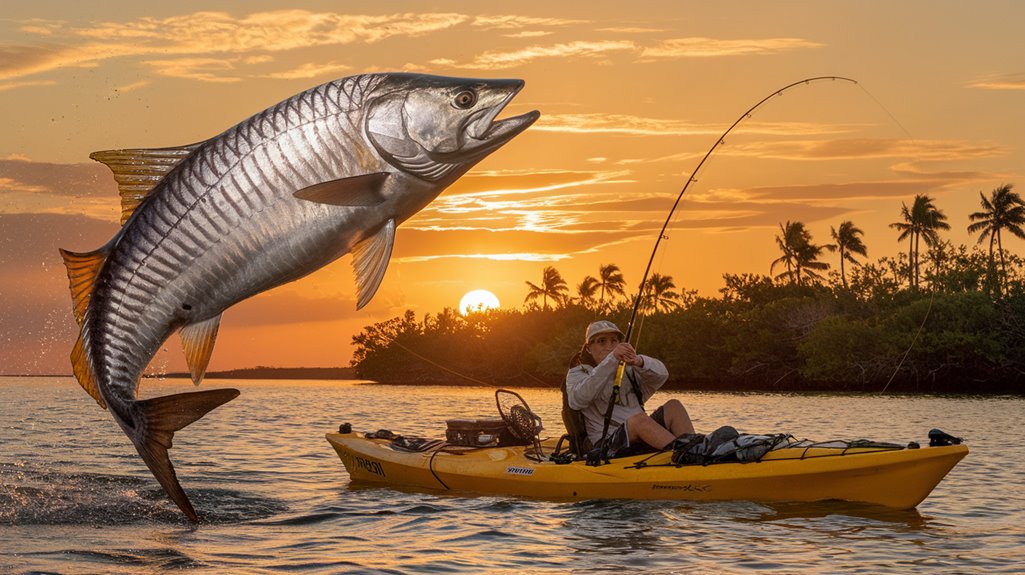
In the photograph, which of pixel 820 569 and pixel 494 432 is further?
pixel 494 432

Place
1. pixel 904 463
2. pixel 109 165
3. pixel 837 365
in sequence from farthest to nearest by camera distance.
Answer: pixel 837 365, pixel 904 463, pixel 109 165

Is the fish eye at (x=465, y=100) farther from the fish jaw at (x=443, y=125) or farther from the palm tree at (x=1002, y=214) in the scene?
the palm tree at (x=1002, y=214)

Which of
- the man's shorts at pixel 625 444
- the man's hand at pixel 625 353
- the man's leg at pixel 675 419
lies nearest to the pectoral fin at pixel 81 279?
the man's hand at pixel 625 353

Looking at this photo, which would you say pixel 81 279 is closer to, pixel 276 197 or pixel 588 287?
pixel 276 197

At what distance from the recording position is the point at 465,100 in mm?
2451

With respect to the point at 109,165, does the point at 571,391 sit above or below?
below

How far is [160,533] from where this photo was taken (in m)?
10.5

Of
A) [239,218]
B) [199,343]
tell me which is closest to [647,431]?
[199,343]

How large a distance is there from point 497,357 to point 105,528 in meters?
77.9

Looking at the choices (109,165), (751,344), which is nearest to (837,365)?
→ (751,344)

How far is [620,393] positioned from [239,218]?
840 centimetres

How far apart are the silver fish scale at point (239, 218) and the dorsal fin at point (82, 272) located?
5 centimetres

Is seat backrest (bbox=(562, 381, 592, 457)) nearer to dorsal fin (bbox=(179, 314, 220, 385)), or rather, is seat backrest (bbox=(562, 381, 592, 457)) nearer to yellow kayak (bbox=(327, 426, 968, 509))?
yellow kayak (bbox=(327, 426, 968, 509))

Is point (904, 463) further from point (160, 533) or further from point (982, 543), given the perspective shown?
point (160, 533)
